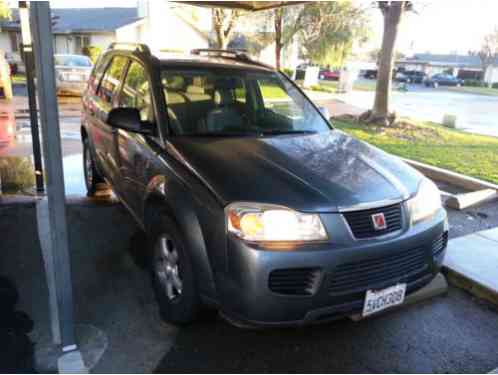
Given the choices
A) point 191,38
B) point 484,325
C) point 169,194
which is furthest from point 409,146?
point 191,38

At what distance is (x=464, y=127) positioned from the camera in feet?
44.3

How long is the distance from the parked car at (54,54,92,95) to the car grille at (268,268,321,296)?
15018 millimetres

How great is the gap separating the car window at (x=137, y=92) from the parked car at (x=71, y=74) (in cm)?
1269

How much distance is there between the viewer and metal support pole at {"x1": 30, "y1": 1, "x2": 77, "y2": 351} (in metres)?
2.07

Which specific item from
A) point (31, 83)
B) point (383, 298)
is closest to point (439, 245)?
point (383, 298)

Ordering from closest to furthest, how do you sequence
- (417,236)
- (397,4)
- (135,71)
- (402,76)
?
1. (417,236)
2. (135,71)
3. (397,4)
4. (402,76)

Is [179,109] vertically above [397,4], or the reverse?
[397,4]

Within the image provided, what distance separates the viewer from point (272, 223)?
2350 mm

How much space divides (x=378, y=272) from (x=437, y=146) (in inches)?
282

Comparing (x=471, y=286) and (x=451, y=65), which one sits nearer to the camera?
(x=471, y=286)

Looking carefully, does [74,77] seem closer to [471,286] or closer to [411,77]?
[471,286]

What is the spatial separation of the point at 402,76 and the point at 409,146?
4272cm

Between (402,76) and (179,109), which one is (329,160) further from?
(402,76)

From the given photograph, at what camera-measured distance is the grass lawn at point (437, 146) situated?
7148mm
